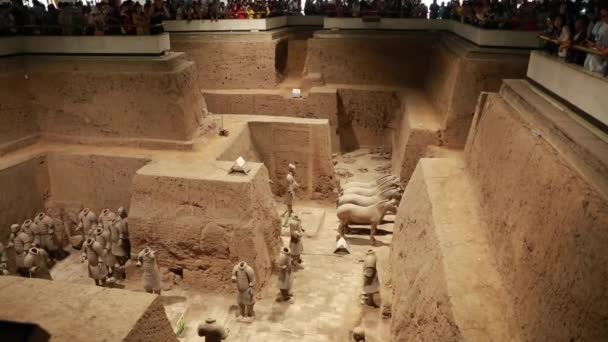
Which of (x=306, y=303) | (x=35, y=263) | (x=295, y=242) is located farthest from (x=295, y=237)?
(x=35, y=263)

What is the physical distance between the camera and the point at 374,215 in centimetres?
826

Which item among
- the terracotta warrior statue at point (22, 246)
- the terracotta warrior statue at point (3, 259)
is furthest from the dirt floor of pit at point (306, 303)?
the terracotta warrior statue at point (3, 259)

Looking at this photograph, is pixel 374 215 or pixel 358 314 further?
pixel 374 215

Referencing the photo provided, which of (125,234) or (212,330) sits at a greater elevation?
(212,330)

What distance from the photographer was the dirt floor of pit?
244 inches

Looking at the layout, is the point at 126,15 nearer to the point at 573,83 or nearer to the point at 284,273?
the point at 284,273

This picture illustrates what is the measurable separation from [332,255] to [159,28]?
5.44m

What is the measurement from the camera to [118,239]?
748 centimetres

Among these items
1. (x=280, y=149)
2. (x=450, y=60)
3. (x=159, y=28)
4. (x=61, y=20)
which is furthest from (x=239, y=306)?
(x=450, y=60)

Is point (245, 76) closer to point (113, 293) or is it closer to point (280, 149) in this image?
point (280, 149)

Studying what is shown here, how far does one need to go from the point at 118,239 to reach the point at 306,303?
3.26 metres

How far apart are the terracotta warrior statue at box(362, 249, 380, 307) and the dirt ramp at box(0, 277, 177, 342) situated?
2.86m

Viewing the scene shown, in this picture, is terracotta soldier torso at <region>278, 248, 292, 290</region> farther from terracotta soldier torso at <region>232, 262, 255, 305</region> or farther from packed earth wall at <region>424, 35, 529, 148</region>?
packed earth wall at <region>424, 35, 529, 148</region>

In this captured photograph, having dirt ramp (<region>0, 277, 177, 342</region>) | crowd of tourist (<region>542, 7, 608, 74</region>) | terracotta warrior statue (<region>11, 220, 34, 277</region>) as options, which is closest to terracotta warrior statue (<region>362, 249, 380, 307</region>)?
dirt ramp (<region>0, 277, 177, 342</region>)
